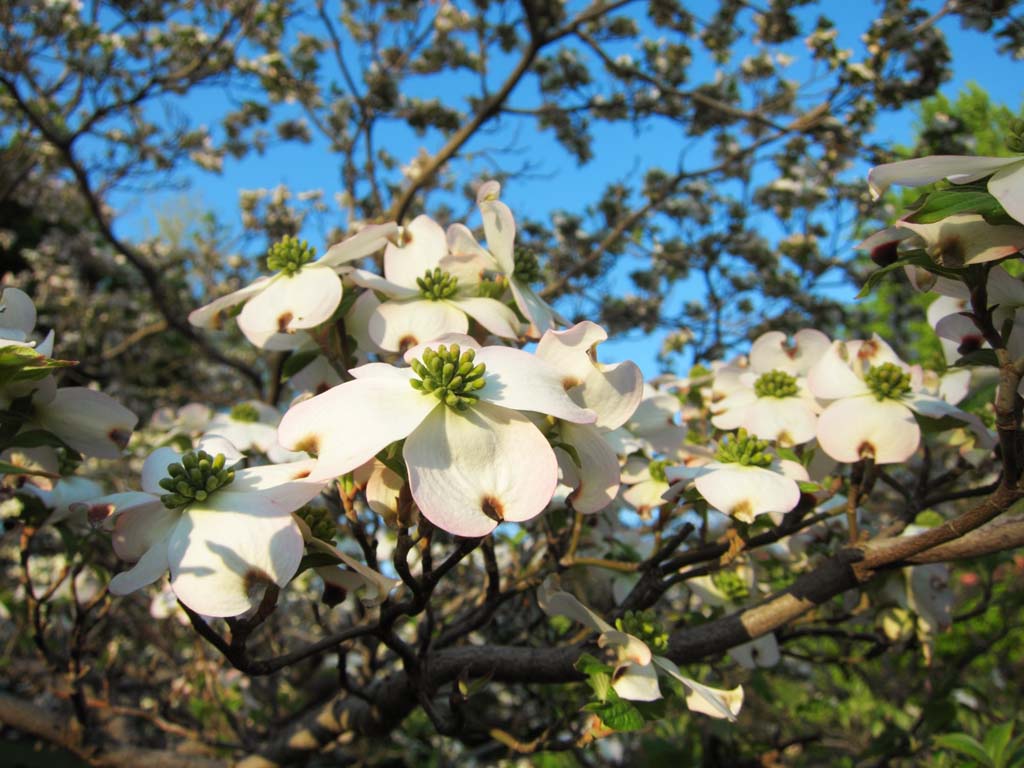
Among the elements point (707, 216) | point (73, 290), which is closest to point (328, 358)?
point (707, 216)

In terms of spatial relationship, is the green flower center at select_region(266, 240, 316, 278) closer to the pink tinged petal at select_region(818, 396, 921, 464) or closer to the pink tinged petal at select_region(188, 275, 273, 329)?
the pink tinged petal at select_region(188, 275, 273, 329)

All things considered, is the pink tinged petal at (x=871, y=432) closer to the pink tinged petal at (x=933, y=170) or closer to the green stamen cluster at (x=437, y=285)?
the pink tinged petal at (x=933, y=170)

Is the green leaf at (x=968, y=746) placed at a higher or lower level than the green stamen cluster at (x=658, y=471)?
lower

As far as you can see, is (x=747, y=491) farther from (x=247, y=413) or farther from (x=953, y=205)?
(x=247, y=413)

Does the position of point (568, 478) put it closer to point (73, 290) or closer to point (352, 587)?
point (352, 587)

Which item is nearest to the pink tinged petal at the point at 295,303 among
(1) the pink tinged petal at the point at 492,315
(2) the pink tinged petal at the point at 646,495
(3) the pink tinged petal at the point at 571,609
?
(1) the pink tinged petal at the point at 492,315

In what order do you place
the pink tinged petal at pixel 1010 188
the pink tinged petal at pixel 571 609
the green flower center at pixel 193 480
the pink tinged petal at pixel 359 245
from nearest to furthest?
1. the pink tinged petal at pixel 1010 188
2. the green flower center at pixel 193 480
3. the pink tinged petal at pixel 571 609
4. the pink tinged petal at pixel 359 245

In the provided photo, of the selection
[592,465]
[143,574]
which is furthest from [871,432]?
[143,574]
